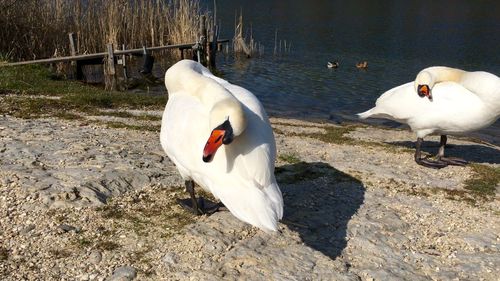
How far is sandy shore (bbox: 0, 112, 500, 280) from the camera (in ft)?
15.2

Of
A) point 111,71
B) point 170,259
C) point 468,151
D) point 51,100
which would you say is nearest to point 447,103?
point 468,151

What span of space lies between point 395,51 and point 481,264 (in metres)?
28.3

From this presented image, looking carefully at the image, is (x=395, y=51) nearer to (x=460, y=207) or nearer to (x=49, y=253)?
(x=460, y=207)

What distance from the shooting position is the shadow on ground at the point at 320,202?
538cm

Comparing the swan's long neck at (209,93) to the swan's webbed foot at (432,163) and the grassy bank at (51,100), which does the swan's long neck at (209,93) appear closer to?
the swan's webbed foot at (432,163)

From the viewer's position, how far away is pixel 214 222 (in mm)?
5434

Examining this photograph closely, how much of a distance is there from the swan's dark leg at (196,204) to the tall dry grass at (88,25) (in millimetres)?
14864

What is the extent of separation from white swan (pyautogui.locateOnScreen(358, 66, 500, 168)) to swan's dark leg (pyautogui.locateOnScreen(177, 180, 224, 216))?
13.5 ft

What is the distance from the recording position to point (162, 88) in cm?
2034

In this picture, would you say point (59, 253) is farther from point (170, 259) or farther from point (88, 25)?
point (88, 25)

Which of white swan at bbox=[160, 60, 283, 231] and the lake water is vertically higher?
white swan at bbox=[160, 60, 283, 231]

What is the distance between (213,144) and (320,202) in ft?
8.00

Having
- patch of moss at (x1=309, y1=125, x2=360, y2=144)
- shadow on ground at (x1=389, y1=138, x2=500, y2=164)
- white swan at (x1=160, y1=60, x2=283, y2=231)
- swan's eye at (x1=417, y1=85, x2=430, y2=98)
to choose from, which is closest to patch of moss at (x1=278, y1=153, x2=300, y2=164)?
patch of moss at (x1=309, y1=125, x2=360, y2=144)

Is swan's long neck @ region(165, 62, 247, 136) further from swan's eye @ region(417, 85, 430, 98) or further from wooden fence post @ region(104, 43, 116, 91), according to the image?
wooden fence post @ region(104, 43, 116, 91)
